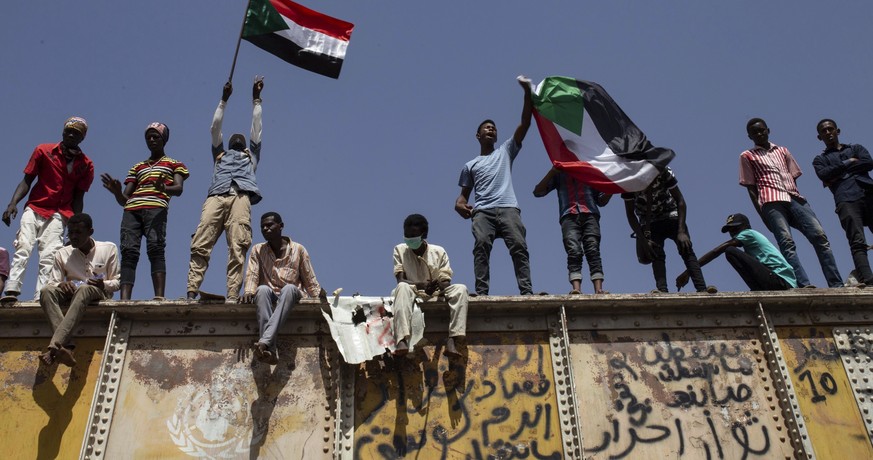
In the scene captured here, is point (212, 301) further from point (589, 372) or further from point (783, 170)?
point (783, 170)

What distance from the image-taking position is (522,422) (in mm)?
7570

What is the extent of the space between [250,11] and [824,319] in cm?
807

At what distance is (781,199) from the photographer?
9.85 meters

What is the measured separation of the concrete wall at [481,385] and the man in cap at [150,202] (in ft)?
3.40

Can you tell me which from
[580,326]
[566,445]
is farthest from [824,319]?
[566,445]

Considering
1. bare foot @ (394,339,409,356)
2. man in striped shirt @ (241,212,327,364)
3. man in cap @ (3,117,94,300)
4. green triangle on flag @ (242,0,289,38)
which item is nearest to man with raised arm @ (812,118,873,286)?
bare foot @ (394,339,409,356)

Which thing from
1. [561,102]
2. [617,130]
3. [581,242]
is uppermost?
[561,102]

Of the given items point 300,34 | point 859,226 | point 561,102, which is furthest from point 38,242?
point 859,226

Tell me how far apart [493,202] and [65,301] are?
4.71m

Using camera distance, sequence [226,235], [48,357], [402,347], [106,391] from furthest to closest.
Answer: [226,235], [402,347], [106,391], [48,357]

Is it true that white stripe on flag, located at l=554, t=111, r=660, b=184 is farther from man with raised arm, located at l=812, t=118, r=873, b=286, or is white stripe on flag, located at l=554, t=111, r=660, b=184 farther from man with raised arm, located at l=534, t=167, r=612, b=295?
man with raised arm, located at l=812, t=118, r=873, b=286

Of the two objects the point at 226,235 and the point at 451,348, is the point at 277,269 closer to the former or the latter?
the point at 226,235

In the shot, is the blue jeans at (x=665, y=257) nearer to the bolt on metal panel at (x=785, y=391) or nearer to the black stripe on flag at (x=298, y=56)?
the bolt on metal panel at (x=785, y=391)

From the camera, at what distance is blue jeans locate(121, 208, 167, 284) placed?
887cm
